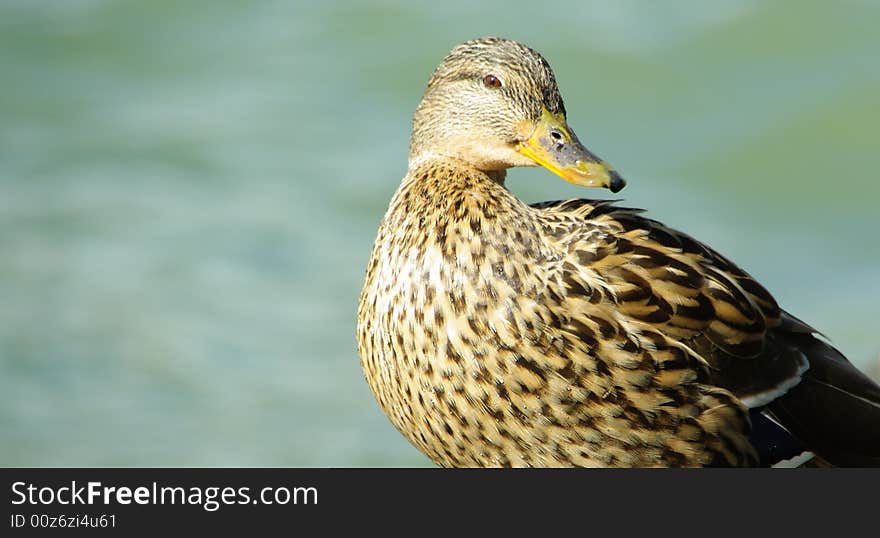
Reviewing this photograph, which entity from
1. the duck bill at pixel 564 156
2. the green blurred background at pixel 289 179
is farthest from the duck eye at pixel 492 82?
the green blurred background at pixel 289 179

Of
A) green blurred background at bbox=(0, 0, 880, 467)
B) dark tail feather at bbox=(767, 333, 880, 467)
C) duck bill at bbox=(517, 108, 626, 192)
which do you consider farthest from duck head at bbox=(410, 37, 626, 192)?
green blurred background at bbox=(0, 0, 880, 467)

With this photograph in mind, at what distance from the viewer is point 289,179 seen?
39.8 feet

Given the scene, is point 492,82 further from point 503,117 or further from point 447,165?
point 447,165

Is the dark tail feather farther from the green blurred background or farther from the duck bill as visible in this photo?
the green blurred background

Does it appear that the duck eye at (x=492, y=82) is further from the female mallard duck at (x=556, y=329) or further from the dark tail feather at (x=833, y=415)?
the dark tail feather at (x=833, y=415)

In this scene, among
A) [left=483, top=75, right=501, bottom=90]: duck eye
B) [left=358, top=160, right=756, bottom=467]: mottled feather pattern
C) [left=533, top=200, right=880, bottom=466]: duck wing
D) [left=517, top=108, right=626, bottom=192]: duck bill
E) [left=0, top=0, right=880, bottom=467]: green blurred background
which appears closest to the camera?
[left=358, top=160, right=756, bottom=467]: mottled feather pattern

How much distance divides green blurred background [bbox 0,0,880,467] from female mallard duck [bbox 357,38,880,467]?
474cm

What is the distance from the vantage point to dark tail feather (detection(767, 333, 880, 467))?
197 inches

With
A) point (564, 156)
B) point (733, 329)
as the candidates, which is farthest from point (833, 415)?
point (564, 156)

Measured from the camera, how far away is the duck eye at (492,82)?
201 inches

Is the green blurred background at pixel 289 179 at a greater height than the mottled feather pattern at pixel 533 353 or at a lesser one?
greater
